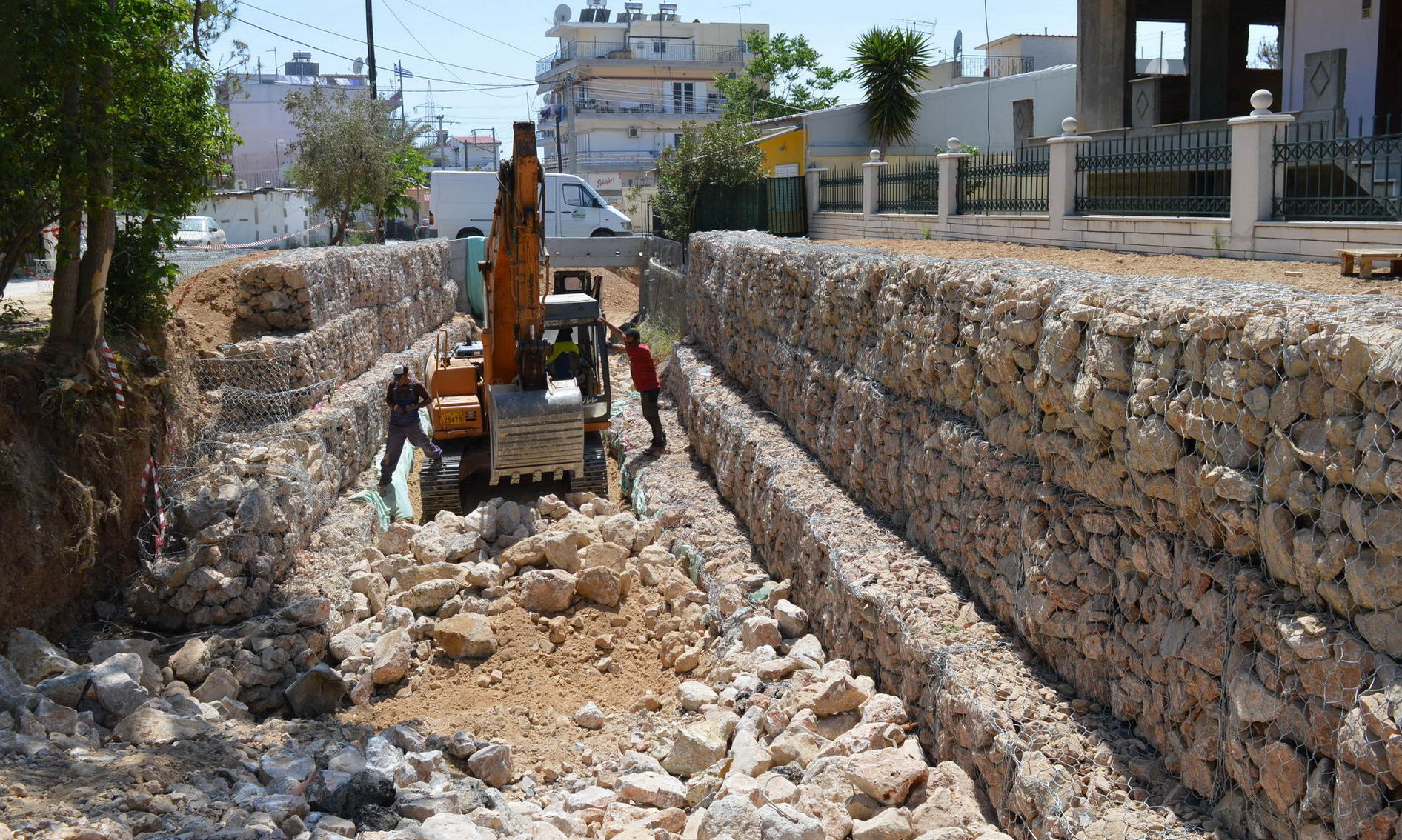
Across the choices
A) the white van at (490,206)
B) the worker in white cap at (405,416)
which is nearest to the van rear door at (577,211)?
the white van at (490,206)

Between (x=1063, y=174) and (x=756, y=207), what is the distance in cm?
1232

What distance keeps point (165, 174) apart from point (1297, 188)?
10718mm

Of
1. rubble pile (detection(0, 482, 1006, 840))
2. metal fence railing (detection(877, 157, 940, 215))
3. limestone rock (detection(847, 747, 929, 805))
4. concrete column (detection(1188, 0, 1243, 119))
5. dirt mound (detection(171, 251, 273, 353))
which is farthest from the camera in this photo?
metal fence railing (detection(877, 157, 940, 215))

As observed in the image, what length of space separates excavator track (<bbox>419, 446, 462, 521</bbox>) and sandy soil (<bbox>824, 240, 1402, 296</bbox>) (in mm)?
5617

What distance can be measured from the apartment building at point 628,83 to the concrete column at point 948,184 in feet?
131

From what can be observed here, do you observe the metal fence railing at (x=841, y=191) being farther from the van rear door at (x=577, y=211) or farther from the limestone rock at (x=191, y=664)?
the limestone rock at (x=191, y=664)

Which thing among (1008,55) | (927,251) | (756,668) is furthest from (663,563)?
(1008,55)

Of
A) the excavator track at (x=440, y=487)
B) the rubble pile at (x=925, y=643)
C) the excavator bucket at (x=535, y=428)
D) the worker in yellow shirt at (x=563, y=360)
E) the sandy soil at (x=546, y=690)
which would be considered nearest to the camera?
the rubble pile at (x=925, y=643)

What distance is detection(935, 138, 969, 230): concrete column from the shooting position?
18.6 metres

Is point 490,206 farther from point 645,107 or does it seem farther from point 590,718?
point 645,107

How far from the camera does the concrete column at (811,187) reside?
83.1 feet

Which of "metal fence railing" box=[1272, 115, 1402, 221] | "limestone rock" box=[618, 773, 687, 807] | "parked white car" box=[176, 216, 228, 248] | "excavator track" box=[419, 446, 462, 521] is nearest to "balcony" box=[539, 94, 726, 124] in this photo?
"parked white car" box=[176, 216, 228, 248]

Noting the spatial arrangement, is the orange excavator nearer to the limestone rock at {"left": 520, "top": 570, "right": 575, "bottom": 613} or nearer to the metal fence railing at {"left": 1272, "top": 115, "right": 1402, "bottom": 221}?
the limestone rock at {"left": 520, "top": 570, "right": 575, "bottom": 613}

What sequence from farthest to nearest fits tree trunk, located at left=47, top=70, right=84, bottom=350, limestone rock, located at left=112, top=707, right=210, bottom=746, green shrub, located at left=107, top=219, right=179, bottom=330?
1. green shrub, located at left=107, top=219, right=179, bottom=330
2. tree trunk, located at left=47, top=70, right=84, bottom=350
3. limestone rock, located at left=112, top=707, right=210, bottom=746
